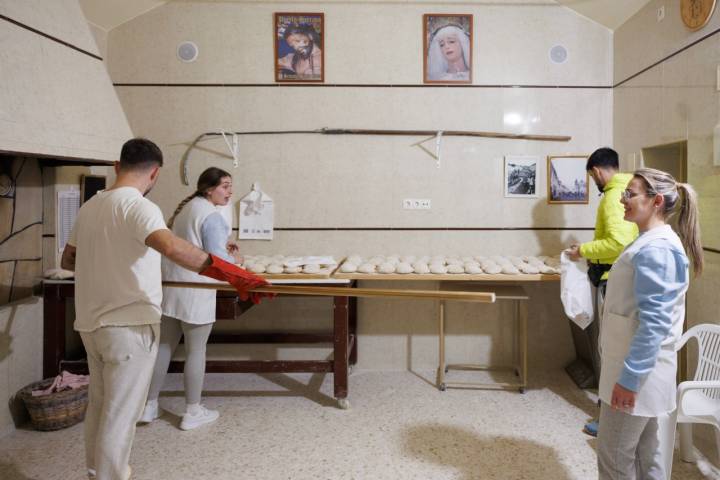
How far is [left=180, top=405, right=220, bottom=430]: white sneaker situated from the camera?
2957mm

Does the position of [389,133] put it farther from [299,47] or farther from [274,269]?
[274,269]

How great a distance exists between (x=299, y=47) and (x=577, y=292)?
2740 millimetres

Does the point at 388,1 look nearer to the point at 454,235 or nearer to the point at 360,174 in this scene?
the point at 360,174

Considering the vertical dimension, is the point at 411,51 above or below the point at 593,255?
above

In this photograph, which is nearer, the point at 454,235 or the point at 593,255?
the point at 593,255

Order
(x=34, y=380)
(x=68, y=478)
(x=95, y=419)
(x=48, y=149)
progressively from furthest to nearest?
(x=34, y=380)
(x=48, y=149)
(x=68, y=478)
(x=95, y=419)

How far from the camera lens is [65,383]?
3.07m

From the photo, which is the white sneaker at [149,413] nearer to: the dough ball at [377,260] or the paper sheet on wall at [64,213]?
the paper sheet on wall at [64,213]

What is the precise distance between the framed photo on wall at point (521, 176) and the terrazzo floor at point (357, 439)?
1481 mm

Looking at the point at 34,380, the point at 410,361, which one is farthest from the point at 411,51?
the point at 34,380

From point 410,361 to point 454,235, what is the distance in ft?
3.57

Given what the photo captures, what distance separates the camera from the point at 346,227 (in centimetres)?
404

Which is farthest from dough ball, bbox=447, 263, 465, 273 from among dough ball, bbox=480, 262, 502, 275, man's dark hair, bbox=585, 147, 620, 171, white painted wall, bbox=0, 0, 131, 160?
white painted wall, bbox=0, 0, 131, 160

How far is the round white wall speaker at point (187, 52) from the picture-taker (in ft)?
13.1
